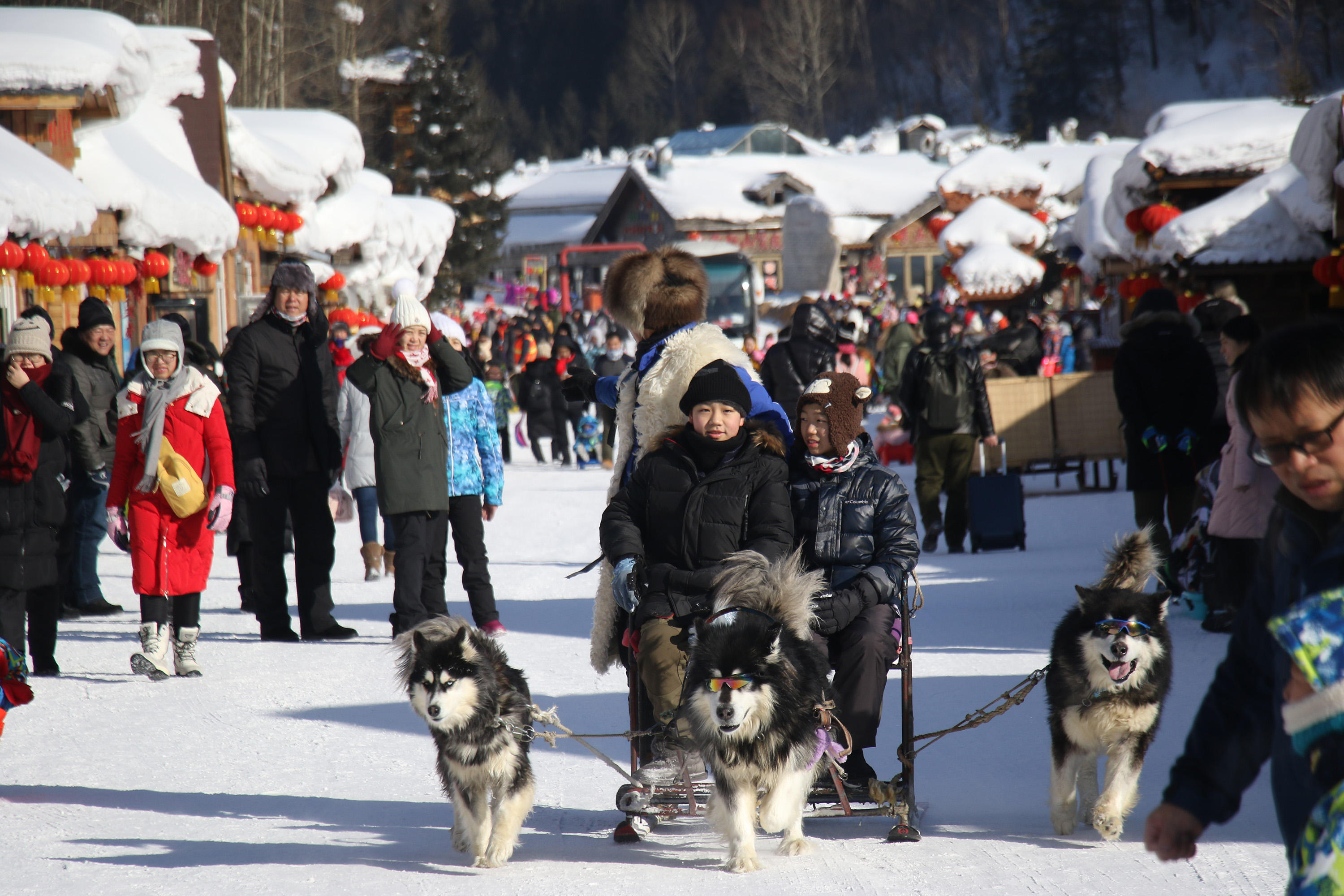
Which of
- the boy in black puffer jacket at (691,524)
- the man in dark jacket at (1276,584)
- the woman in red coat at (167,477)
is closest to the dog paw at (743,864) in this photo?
the boy in black puffer jacket at (691,524)

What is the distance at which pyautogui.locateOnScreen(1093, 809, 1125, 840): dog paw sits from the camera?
427 centimetres

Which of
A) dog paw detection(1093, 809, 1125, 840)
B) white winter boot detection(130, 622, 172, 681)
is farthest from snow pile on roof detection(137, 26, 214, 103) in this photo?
dog paw detection(1093, 809, 1125, 840)

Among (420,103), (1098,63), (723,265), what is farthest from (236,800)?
(1098,63)

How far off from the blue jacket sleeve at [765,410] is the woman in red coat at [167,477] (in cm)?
334

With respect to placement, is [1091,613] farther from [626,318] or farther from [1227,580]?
[1227,580]

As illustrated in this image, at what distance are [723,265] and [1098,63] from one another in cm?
6797

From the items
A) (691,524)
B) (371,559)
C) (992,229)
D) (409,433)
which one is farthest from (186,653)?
(992,229)

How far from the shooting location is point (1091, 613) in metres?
4.34

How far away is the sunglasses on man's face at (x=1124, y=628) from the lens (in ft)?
13.9

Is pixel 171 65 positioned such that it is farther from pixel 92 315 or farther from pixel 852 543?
pixel 852 543

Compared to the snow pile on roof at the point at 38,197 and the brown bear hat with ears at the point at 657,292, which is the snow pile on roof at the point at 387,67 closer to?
the snow pile on roof at the point at 38,197

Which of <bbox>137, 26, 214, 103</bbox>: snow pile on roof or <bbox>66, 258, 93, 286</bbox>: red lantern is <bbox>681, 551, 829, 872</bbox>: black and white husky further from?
<bbox>137, 26, 214, 103</bbox>: snow pile on roof

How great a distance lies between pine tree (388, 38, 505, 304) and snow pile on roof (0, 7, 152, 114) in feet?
121

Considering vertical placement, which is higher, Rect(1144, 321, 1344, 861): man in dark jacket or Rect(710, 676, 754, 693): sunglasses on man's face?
Rect(1144, 321, 1344, 861): man in dark jacket
